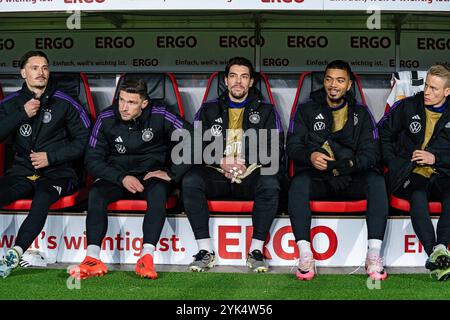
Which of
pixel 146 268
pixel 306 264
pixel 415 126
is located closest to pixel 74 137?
pixel 146 268

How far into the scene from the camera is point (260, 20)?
6852 millimetres

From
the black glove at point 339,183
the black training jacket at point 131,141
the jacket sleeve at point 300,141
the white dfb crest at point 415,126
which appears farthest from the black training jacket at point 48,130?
the white dfb crest at point 415,126

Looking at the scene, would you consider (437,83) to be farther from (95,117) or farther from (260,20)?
(260,20)

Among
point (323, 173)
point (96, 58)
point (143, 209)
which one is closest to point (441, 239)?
point (323, 173)

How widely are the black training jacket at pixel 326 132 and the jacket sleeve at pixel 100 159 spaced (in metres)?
1.00

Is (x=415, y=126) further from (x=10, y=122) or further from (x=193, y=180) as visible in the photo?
(x=10, y=122)

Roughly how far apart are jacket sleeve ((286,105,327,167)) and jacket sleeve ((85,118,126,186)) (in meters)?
0.97

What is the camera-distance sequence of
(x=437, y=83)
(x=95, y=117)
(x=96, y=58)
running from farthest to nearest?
1. (x=96, y=58)
2. (x=95, y=117)
3. (x=437, y=83)

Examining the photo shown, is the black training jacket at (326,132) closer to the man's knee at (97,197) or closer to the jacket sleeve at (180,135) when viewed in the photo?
the jacket sleeve at (180,135)

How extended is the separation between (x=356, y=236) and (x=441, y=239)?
18.8 inches

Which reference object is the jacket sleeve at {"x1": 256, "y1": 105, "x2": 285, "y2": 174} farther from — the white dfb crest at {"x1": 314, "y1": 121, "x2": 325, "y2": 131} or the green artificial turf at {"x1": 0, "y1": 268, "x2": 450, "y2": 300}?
the green artificial turf at {"x1": 0, "y1": 268, "x2": 450, "y2": 300}

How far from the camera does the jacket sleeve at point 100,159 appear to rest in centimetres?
375

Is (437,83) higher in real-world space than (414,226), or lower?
higher

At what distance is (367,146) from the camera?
381cm
